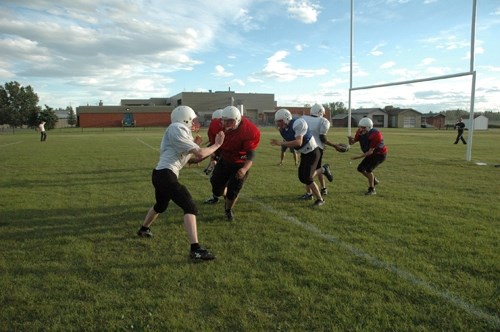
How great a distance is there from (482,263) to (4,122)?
4050 inches

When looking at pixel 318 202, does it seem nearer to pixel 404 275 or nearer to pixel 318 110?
pixel 318 110

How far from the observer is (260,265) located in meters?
4.54

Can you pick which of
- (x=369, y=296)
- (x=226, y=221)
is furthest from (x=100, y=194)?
(x=369, y=296)

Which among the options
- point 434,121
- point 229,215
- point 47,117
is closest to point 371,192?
point 229,215

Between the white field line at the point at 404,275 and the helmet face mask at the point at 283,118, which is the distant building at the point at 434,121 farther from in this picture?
the white field line at the point at 404,275

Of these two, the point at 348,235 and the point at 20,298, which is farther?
the point at 348,235

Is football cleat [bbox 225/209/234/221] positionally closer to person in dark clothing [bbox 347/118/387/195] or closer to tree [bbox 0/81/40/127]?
person in dark clothing [bbox 347/118/387/195]

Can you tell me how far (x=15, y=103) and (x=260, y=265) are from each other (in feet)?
333

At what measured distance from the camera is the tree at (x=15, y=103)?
87.1 meters

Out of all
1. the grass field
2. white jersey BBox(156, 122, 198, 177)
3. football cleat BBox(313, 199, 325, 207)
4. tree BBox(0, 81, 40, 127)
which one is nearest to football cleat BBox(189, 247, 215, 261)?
the grass field

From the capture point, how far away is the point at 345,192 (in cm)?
902

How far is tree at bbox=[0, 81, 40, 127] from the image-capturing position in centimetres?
8706

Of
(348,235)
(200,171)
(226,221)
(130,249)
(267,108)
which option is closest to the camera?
(130,249)

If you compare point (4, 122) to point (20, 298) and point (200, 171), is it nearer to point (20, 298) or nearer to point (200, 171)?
point (200, 171)
